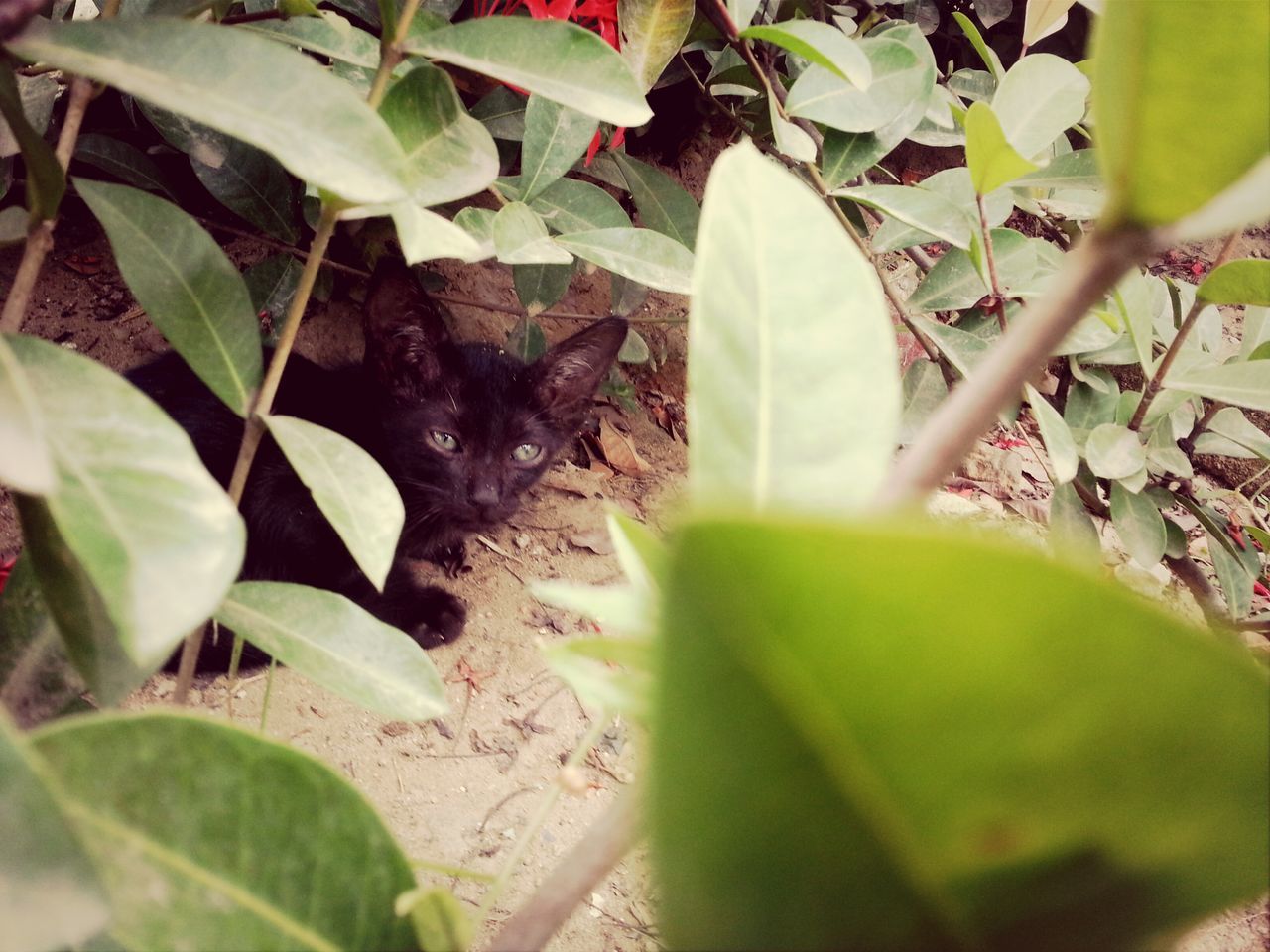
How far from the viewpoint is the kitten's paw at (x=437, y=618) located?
1.56 m

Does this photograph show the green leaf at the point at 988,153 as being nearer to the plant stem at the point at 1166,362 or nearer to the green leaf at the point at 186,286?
the plant stem at the point at 1166,362

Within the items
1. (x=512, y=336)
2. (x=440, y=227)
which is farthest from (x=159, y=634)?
(x=512, y=336)

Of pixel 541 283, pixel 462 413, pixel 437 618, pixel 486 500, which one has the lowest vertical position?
pixel 437 618

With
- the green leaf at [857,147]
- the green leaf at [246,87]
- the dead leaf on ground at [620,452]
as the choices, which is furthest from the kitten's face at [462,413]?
the green leaf at [246,87]

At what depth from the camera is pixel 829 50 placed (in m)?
0.75

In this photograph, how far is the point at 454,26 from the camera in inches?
22.5

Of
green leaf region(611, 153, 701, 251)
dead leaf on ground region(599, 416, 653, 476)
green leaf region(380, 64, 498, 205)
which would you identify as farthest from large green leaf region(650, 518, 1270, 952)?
dead leaf on ground region(599, 416, 653, 476)

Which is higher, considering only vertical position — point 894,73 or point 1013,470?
point 894,73

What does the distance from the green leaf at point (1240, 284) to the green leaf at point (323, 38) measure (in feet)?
3.04

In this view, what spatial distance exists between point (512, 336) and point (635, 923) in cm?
132

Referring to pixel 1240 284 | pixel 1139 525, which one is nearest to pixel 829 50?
pixel 1240 284

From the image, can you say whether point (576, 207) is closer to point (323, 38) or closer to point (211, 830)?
point (323, 38)

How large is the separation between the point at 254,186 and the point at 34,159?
916 mm

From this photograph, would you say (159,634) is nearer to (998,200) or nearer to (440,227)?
(440,227)
